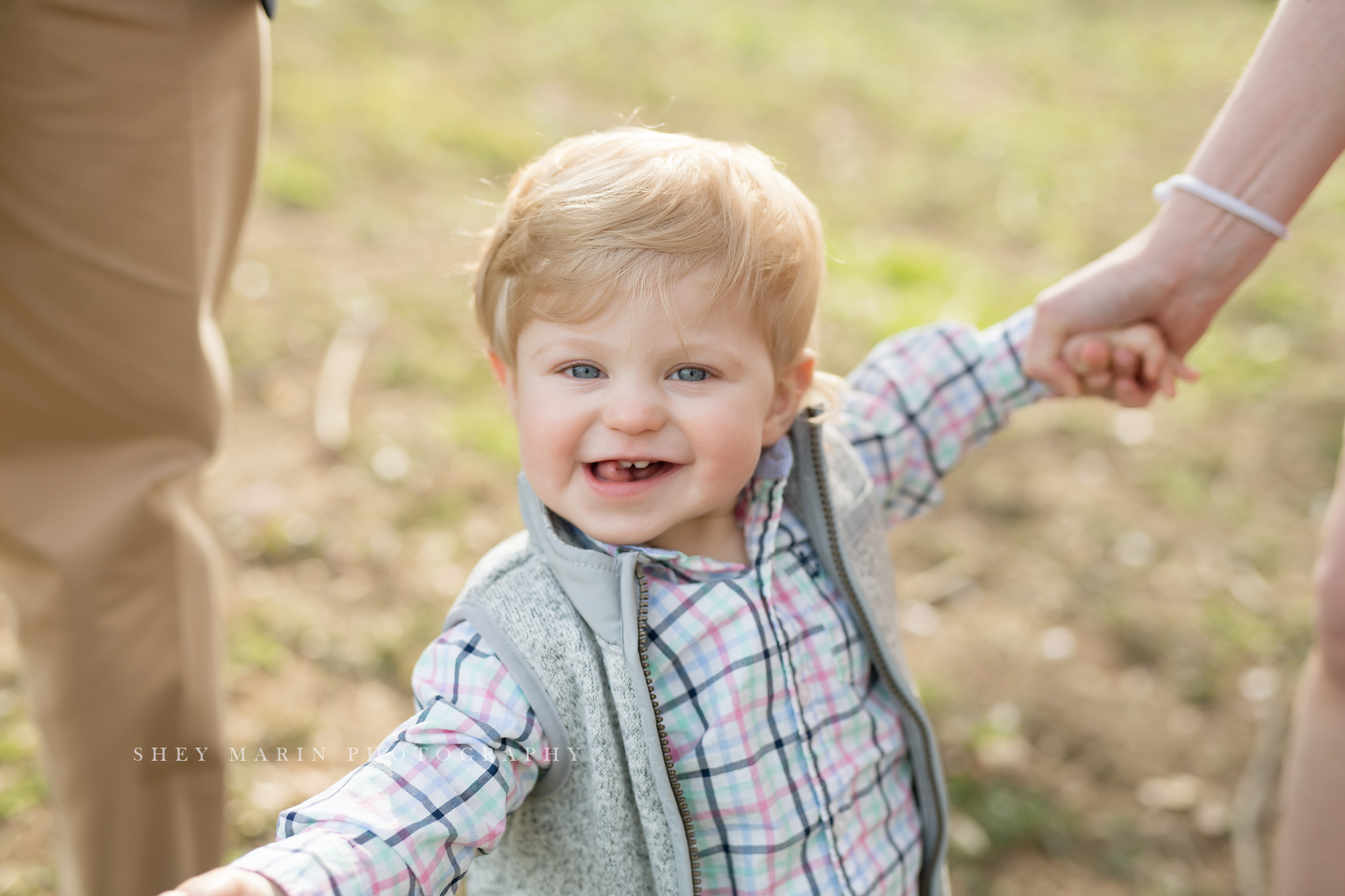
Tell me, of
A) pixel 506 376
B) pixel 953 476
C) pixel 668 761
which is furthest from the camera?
pixel 953 476

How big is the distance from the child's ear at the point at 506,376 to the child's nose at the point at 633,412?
0.20 m

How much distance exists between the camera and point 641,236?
1452mm

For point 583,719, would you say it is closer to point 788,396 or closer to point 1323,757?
point 788,396

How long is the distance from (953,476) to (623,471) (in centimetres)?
239

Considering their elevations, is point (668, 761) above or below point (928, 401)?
below

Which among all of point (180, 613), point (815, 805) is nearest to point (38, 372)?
point (180, 613)

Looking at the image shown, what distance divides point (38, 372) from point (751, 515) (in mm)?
1059

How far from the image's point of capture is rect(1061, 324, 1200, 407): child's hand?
193 centimetres

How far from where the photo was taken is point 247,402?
→ 3.62 metres

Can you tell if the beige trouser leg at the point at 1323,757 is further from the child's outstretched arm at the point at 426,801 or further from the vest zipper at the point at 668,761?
the child's outstretched arm at the point at 426,801

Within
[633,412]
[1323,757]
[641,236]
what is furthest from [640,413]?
[1323,757]

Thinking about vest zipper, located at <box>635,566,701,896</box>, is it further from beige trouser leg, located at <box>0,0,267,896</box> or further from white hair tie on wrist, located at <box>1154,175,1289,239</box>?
white hair tie on wrist, located at <box>1154,175,1289,239</box>

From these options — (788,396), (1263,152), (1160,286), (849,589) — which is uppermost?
(1263,152)

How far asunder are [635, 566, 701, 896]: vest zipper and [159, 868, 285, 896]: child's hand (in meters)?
0.47
